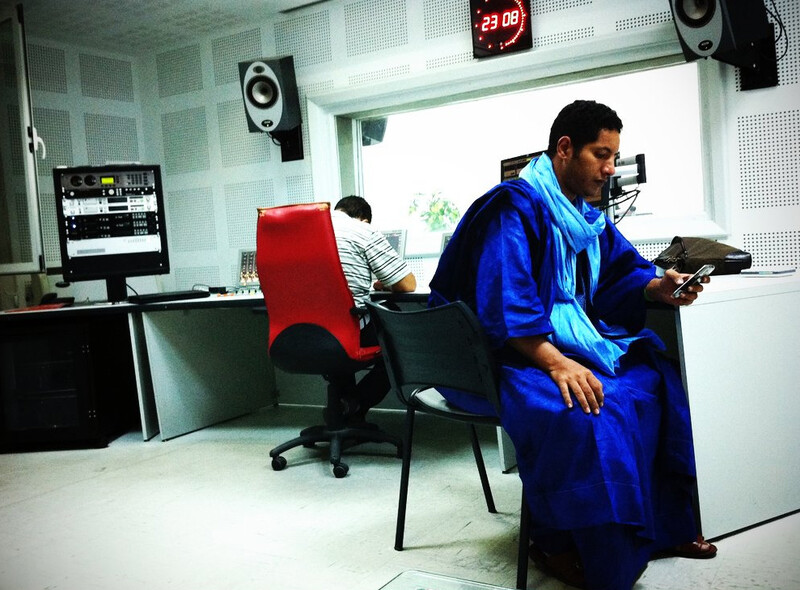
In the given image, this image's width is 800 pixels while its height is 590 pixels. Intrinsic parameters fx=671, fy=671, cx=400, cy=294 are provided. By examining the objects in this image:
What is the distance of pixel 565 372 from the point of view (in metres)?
1.67

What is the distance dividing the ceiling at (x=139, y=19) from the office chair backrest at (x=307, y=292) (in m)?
1.86

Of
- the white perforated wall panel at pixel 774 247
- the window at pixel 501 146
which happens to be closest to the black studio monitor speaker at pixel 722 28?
the window at pixel 501 146

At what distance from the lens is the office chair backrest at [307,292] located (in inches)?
108

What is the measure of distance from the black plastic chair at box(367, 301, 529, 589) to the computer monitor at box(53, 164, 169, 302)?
2.38m

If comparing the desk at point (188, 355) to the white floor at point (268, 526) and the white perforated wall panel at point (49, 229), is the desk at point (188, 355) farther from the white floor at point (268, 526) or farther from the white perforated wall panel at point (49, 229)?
the white perforated wall panel at point (49, 229)

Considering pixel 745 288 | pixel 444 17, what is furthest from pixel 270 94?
pixel 745 288

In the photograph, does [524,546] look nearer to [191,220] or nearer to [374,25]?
[374,25]

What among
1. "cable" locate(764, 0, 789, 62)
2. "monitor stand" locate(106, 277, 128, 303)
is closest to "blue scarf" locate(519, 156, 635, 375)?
"cable" locate(764, 0, 789, 62)

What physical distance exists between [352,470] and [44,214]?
2870 millimetres

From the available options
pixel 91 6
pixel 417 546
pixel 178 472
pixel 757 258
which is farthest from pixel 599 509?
pixel 91 6

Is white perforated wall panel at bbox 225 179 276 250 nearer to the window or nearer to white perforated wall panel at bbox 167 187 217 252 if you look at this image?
white perforated wall panel at bbox 167 187 217 252

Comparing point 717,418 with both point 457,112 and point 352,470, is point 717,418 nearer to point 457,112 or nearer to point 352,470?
point 352,470

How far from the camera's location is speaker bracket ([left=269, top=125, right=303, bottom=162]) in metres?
4.14

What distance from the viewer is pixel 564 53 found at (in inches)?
131
